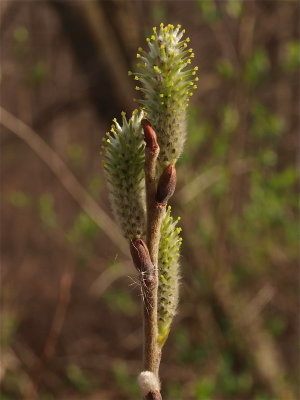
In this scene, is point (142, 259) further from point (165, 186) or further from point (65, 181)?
point (65, 181)

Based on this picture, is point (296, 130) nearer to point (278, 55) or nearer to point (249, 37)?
point (278, 55)

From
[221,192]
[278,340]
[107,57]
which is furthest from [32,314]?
[107,57]

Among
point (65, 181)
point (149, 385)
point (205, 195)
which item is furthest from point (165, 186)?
point (205, 195)

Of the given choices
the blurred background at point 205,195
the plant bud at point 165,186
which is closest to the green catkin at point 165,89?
the plant bud at point 165,186

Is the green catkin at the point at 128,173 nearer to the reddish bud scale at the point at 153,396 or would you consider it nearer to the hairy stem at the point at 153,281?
the hairy stem at the point at 153,281

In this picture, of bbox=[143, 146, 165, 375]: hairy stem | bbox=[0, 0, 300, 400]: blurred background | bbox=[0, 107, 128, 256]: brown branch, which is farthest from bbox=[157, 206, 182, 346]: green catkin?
bbox=[0, 107, 128, 256]: brown branch

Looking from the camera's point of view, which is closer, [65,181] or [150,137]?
[150,137]

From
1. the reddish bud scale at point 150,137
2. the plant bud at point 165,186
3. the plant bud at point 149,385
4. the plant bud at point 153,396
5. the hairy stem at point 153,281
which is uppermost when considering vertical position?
the reddish bud scale at point 150,137

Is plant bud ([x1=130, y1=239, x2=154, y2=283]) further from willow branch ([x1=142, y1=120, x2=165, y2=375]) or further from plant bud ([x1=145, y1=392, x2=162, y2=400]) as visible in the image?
plant bud ([x1=145, y1=392, x2=162, y2=400])
